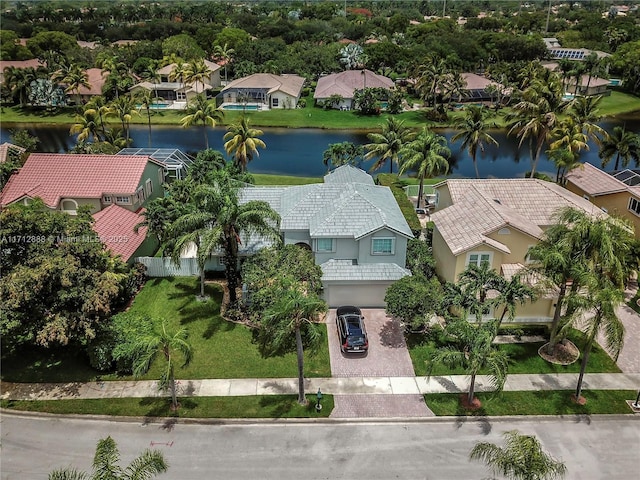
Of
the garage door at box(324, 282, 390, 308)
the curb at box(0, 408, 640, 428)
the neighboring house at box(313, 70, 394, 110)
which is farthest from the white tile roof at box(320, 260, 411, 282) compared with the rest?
the neighboring house at box(313, 70, 394, 110)

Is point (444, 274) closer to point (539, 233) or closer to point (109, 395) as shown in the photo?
point (539, 233)

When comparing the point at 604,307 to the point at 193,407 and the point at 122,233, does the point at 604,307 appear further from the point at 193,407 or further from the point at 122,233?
the point at 122,233

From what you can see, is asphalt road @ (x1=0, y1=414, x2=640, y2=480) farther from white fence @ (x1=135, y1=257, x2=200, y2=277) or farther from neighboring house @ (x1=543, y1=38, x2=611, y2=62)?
neighboring house @ (x1=543, y1=38, x2=611, y2=62)

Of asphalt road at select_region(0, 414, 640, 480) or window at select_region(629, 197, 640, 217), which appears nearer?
asphalt road at select_region(0, 414, 640, 480)

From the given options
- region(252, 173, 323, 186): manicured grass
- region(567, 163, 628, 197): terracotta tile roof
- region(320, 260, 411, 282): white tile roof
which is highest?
region(567, 163, 628, 197): terracotta tile roof

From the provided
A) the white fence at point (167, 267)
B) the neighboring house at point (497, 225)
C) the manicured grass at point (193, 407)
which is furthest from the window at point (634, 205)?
the white fence at point (167, 267)
